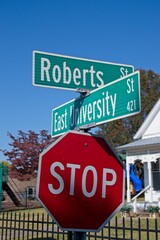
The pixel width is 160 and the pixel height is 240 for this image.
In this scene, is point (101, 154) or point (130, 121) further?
point (130, 121)

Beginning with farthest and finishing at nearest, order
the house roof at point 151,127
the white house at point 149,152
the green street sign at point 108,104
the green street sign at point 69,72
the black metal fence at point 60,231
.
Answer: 1. the house roof at point 151,127
2. the white house at point 149,152
3. the black metal fence at point 60,231
4. the green street sign at point 69,72
5. the green street sign at point 108,104

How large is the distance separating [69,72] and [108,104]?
563 millimetres

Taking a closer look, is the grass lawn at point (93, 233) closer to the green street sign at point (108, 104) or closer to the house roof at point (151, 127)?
the green street sign at point (108, 104)

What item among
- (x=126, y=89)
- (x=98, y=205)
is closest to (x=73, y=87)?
(x=126, y=89)

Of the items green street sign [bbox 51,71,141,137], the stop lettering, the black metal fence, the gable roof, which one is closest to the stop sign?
the stop lettering

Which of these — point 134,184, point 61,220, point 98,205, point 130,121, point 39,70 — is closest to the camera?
point 61,220

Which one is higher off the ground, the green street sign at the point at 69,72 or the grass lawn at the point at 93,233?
the green street sign at the point at 69,72

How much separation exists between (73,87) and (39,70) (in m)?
0.32

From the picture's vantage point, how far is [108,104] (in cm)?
274

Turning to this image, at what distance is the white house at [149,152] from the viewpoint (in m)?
17.9

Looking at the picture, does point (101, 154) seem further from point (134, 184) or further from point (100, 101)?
point (134, 184)

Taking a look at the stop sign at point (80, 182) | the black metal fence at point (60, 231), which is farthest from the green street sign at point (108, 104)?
the black metal fence at point (60, 231)

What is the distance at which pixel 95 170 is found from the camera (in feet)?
7.64

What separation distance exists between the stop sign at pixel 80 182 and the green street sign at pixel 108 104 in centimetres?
30
